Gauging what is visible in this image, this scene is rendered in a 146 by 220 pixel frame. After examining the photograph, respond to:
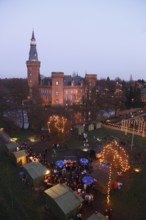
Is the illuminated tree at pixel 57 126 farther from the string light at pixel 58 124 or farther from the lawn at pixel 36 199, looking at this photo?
the lawn at pixel 36 199

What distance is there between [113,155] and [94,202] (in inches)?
211

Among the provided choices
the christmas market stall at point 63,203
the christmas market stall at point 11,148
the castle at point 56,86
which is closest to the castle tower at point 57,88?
the castle at point 56,86

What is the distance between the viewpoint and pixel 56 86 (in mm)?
64750

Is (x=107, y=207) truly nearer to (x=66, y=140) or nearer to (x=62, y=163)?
(x=62, y=163)

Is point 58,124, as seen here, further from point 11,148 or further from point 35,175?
point 35,175

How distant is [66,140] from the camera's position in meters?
30.2

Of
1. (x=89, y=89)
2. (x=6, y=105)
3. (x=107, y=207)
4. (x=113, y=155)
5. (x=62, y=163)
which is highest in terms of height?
(x=89, y=89)

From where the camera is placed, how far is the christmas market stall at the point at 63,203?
1309cm

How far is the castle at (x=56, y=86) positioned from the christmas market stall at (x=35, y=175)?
149ft

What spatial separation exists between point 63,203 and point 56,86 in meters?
54.1

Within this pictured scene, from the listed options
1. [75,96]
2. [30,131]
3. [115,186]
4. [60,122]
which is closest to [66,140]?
[60,122]

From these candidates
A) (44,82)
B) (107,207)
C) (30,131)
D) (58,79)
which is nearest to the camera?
(107,207)

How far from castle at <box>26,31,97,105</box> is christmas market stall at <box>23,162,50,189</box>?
45.3 metres

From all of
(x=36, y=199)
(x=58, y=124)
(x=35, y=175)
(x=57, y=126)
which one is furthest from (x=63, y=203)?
(x=58, y=124)
